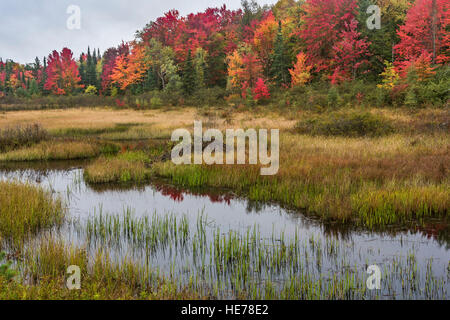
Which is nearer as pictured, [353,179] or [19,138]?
[353,179]

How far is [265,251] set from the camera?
7684mm

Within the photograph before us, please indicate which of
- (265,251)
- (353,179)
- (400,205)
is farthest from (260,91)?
(265,251)

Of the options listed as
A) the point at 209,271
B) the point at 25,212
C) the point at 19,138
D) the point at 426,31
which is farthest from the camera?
the point at 426,31

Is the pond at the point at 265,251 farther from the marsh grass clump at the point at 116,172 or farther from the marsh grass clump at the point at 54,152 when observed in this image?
the marsh grass clump at the point at 54,152

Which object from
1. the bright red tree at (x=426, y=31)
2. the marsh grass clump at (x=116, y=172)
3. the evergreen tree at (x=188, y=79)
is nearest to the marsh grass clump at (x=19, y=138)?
the marsh grass clump at (x=116, y=172)

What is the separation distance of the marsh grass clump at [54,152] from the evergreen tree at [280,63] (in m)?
30.8

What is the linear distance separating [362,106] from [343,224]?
77.8ft

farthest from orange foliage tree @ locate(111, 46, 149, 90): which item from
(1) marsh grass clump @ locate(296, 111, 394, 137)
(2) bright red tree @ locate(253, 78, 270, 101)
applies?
(1) marsh grass clump @ locate(296, 111, 394, 137)

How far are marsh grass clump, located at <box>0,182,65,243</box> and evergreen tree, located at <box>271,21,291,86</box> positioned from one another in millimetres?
39336

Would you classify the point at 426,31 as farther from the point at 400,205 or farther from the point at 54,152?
the point at 54,152

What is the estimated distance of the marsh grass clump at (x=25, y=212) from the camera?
8391mm

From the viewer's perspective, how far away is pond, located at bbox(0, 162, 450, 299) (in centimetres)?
596

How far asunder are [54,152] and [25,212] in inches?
460
